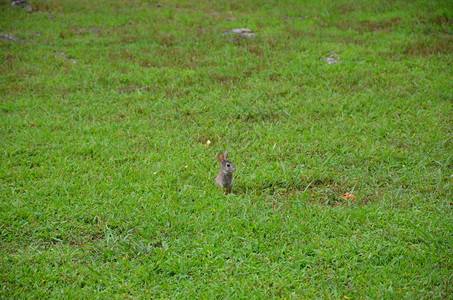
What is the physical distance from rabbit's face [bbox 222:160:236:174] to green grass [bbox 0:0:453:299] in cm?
33

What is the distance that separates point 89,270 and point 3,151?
298cm

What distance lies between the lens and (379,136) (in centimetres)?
639

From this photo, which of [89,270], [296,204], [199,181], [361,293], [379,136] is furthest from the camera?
[379,136]

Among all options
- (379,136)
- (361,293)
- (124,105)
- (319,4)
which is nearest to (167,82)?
(124,105)

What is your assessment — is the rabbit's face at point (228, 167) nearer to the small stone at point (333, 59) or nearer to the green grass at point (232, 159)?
the green grass at point (232, 159)

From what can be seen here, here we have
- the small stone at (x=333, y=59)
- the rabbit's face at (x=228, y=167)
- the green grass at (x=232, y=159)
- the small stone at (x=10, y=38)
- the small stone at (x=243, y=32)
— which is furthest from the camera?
the small stone at (x=243, y=32)

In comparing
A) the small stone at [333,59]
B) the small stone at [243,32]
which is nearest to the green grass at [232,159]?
the small stone at [333,59]

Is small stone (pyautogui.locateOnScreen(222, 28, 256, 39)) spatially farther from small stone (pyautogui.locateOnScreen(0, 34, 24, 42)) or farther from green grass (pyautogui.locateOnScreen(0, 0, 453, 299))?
small stone (pyautogui.locateOnScreen(0, 34, 24, 42))

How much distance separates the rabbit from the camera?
4.77m

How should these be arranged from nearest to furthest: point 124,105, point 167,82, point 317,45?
point 124,105, point 167,82, point 317,45

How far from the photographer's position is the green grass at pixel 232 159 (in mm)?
3834

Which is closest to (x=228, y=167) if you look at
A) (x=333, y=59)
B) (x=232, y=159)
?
(x=232, y=159)

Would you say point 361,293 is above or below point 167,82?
below

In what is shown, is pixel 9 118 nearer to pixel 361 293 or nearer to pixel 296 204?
pixel 296 204
